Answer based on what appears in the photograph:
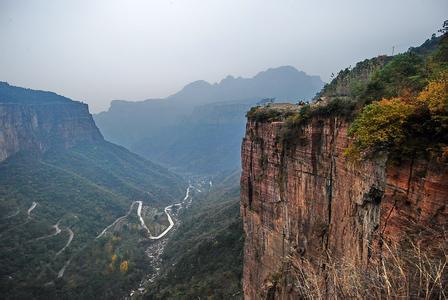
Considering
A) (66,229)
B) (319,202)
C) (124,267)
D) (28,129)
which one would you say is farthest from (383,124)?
(28,129)

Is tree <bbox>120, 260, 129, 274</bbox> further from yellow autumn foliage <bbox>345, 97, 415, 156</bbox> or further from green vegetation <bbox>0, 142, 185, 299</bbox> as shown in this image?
yellow autumn foliage <bbox>345, 97, 415, 156</bbox>

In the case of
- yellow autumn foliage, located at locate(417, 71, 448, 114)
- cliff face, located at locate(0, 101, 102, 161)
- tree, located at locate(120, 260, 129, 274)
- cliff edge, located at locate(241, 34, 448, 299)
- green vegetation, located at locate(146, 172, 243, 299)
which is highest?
→ yellow autumn foliage, located at locate(417, 71, 448, 114)

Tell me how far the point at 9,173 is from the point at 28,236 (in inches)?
2257

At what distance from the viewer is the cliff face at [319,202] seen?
47.3 ft

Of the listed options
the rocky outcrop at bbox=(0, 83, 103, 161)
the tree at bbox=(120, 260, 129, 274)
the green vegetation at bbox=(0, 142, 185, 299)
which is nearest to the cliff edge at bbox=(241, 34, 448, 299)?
the green vegetation at bbox=(0, 142, 185, 299)

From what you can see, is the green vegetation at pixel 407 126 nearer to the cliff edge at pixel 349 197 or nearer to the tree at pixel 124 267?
the cliff edge at pixel 349 197

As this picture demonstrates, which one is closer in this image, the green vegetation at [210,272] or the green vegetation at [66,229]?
the green vegetation at [210,272]

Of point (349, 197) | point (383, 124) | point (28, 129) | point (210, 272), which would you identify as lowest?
point (210, 272)

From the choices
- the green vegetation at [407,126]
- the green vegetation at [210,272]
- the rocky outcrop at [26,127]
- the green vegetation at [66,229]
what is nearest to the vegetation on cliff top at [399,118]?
the green vegetation at [407,126]

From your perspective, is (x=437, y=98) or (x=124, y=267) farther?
(x=124, y=267)

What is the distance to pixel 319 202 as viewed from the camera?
23.2 meters

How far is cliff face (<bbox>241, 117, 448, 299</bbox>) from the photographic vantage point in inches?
568

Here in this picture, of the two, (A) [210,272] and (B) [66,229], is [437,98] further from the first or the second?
(B) [66,229]

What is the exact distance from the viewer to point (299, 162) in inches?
999
